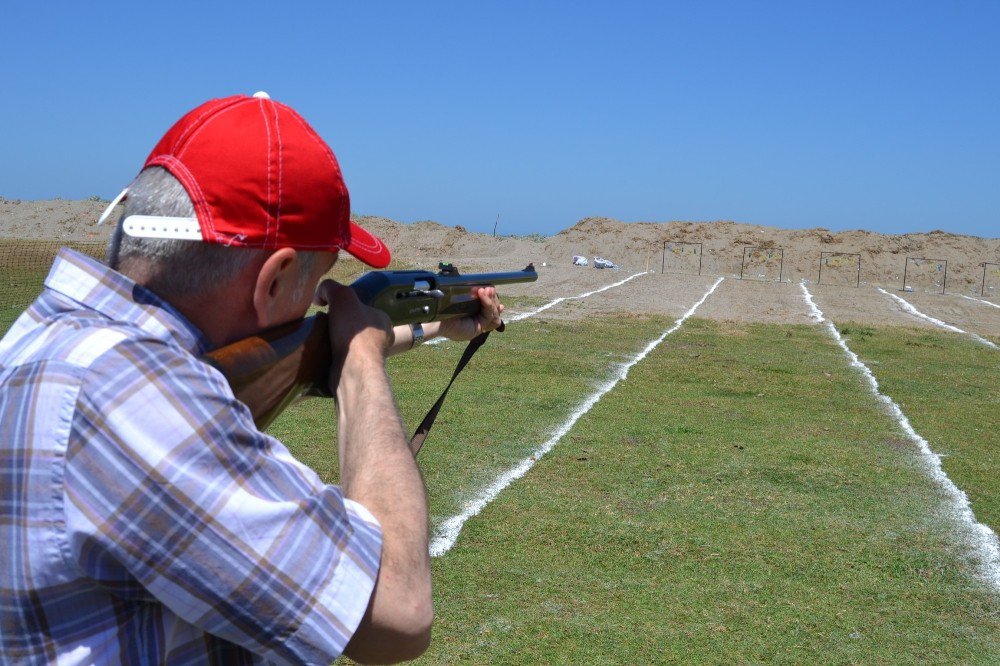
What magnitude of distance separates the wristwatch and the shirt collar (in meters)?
1.80

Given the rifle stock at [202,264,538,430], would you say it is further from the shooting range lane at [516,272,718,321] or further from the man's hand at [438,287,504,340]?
the shooting range lane at [516,272,718,321]

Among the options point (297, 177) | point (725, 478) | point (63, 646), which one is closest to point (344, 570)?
point (63, 646)

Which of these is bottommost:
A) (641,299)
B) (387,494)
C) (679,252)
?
(641,299)

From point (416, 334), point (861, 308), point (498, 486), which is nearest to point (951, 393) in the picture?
point (498, 486)

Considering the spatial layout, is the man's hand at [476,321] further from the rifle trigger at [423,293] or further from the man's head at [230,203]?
the man's head at [230,203]

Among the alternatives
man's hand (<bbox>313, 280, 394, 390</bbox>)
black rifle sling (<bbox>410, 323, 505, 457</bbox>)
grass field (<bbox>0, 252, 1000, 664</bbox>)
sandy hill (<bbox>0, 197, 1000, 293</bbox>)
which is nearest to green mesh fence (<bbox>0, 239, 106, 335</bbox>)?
grass field (<bbox>0, 252, 1000, 664</bbox>)

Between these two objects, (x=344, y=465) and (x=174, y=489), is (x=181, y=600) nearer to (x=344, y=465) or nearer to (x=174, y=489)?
(x=174, y=489)

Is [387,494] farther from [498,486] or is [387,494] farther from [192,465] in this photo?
[498,486]

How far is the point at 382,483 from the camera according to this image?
1509 mm

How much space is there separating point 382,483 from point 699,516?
4.76 metres

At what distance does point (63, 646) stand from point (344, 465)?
0.50 m

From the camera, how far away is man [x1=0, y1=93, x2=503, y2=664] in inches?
46.7

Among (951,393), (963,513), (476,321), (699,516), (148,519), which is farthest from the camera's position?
(951,393)

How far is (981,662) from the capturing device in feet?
13.6
